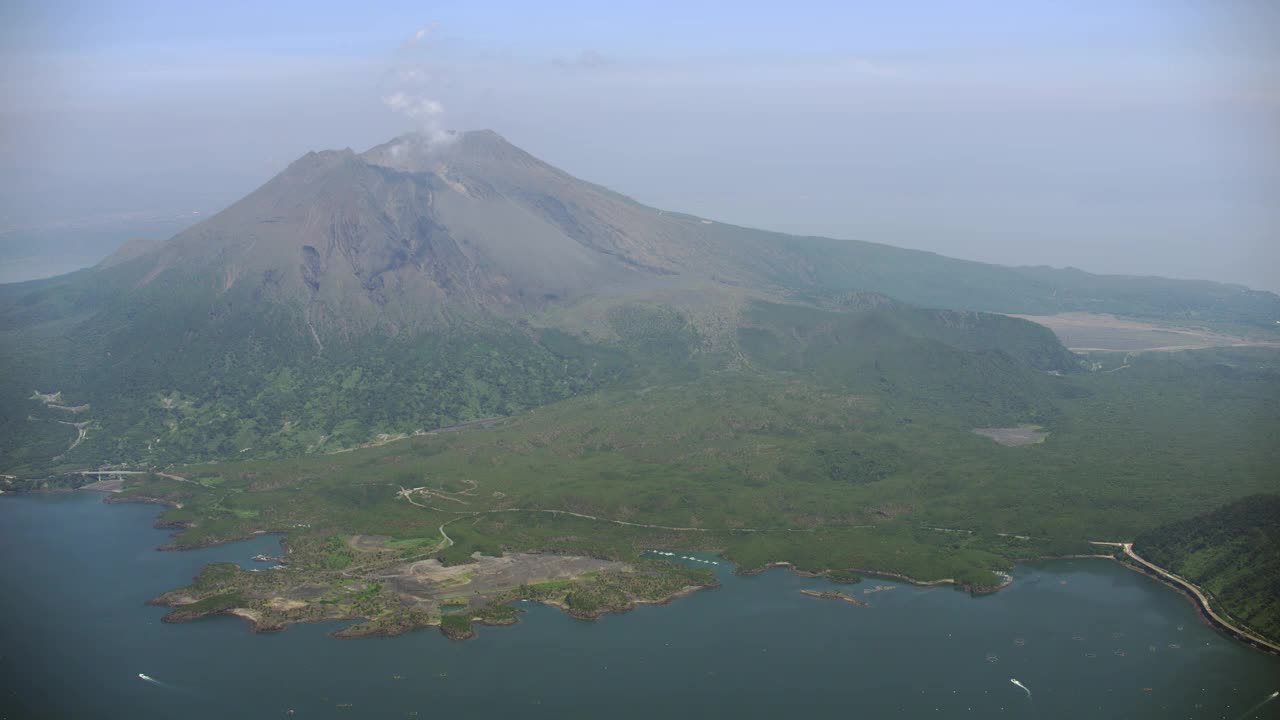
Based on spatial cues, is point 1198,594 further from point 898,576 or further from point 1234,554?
point 898,576

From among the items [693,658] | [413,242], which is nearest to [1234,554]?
[693,658]

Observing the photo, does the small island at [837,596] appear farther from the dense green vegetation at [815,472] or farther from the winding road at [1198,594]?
the winding road at [1198,594]

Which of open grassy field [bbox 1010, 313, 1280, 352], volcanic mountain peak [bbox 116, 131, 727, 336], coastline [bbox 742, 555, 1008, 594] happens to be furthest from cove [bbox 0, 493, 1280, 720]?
open grassy field [bbox 1010, 313, 1280, 352]

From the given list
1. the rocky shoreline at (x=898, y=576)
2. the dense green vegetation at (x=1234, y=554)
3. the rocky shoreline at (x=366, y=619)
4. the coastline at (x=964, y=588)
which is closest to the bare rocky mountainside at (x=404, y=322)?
the coastline at (x=964, y=588)

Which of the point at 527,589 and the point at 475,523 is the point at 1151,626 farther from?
the point at 475,523

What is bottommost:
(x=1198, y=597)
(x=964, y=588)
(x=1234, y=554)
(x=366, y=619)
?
(x=366, y=619)

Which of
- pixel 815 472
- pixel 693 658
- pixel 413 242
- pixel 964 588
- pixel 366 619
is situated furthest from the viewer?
pixel 413 242

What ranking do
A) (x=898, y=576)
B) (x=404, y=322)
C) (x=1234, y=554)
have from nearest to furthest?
(x=1234, y=554)
(x=898, y=576)
(x=404, y=322)
